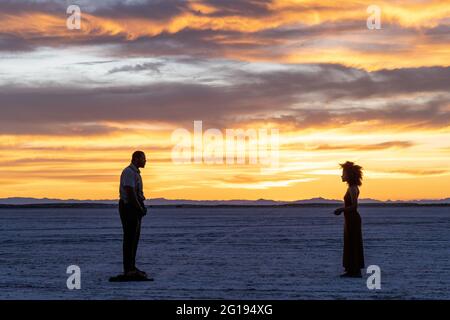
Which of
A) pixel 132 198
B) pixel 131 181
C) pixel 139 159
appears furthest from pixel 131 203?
pixel 139 159

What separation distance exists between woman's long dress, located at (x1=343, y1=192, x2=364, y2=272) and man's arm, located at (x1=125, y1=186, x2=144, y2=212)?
3.80m

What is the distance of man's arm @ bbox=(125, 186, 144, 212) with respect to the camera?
12.9 m

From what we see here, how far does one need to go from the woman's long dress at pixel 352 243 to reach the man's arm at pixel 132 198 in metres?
3.80

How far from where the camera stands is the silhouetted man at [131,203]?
12953 millimetres

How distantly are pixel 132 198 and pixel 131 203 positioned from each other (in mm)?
112

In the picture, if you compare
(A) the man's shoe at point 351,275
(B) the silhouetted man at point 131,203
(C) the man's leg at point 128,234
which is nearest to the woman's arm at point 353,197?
(A) the man's shoe at point 351,275

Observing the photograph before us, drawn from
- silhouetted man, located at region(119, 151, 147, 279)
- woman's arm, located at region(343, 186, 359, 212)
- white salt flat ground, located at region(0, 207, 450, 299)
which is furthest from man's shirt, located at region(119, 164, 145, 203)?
woman's arm, located at region(343, 186, 359, 212)

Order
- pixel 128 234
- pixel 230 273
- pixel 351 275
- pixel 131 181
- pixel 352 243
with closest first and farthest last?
pixel 131 181 < pixel 128 234 < pixel 351 275 < pixel 352 243 < pixel 230 273

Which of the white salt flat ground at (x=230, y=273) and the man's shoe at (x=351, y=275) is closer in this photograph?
the white salt flat ground at (x=230, y=273)

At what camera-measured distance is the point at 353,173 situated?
1447 centimetres

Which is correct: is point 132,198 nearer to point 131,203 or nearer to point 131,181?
point 131,203

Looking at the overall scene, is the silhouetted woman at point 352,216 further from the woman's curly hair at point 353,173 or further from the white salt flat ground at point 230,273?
the white salt flat ground at point 230,273

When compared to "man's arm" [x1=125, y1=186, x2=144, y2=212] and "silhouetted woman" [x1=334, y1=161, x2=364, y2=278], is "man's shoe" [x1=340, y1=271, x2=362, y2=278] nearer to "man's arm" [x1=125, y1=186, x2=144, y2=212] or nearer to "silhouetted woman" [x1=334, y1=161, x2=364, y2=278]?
"silhouetted woman" [x1=334, y1=161, x2=364, y2=278]
